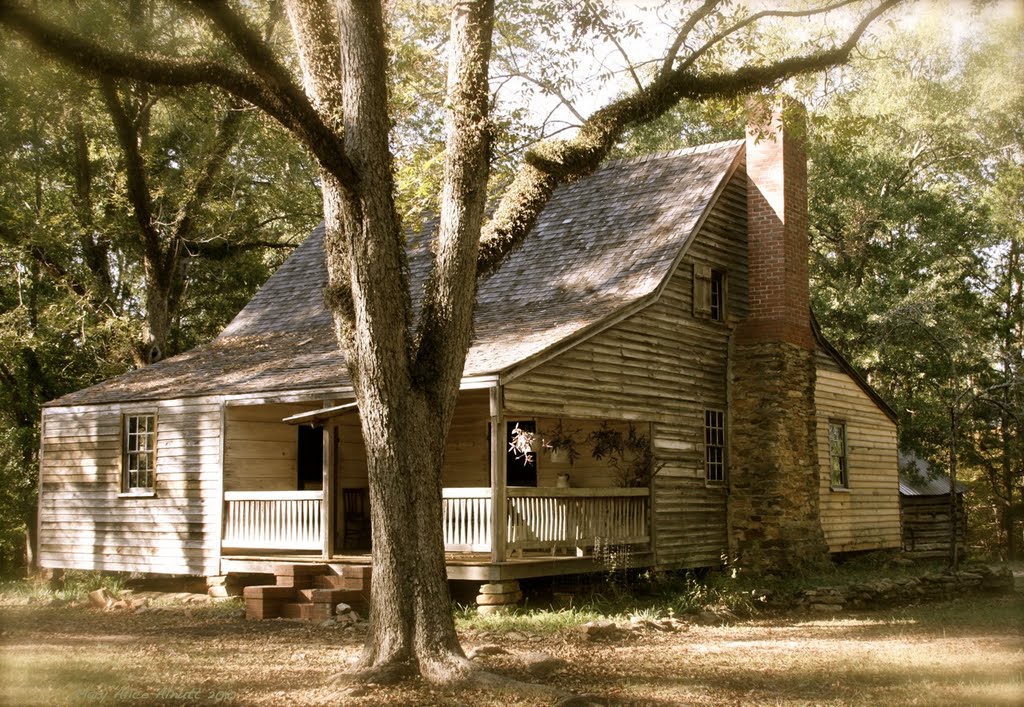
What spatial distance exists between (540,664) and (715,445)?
956 cm

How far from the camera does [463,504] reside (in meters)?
14.8

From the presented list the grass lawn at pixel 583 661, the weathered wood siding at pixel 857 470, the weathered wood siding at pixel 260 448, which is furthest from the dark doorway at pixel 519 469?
the weathered wood siding at pixel 857 470

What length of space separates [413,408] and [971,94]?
24.8 metres

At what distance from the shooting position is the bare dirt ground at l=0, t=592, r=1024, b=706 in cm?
933

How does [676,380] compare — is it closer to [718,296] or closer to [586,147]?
[718,296]

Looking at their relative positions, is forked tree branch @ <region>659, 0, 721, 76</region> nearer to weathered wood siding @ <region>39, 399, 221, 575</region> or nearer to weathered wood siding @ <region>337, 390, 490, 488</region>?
weathered wood siding @ <region>337, 390, 490, 488</region>

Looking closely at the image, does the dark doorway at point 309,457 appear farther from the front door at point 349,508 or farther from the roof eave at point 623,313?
the roof eave at point 623,313

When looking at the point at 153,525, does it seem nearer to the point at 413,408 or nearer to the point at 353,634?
the point at 353,634

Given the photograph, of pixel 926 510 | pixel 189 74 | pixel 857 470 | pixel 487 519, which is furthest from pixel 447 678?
pixel 926 510

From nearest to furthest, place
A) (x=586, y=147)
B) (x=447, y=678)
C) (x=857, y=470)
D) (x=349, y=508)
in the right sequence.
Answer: (x=447, y=678) → (x=586, y=147) → (x=349, y=508) → (x=857, y=470)

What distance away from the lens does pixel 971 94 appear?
2961 cm

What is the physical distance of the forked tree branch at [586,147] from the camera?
11.2m

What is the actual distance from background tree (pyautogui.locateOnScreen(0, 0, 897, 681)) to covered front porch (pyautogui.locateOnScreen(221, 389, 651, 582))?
393 cm

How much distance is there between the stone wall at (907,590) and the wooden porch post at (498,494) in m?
5.38
